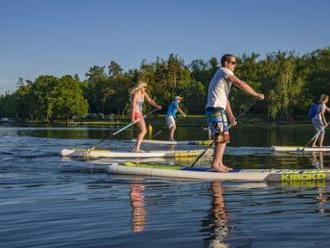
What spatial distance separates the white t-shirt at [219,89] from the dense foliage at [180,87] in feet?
241

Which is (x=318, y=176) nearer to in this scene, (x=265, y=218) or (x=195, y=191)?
(x=195, y=191)

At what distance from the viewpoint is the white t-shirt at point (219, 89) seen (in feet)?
38.5

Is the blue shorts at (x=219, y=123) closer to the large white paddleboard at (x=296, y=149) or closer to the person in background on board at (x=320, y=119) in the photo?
the large white paddleboard at (x=296, y=149)

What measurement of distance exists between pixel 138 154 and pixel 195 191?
8523 mm

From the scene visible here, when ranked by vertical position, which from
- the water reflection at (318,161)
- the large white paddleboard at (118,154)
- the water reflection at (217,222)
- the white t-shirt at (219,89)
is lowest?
the water reflection at (217,222)

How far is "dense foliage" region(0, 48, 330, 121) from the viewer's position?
90500mm

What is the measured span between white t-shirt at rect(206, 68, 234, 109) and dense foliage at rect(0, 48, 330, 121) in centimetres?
7342

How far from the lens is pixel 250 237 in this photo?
6.19m

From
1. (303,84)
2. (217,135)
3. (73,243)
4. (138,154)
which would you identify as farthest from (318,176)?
(303,84)

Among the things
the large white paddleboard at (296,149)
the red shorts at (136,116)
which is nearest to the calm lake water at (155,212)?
the red shorts at (136,116)

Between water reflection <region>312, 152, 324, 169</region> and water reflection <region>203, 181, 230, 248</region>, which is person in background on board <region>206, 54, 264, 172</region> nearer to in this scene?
water reflection <region>203, 181, 230, 248</region>

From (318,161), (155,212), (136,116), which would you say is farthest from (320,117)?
(155,212)

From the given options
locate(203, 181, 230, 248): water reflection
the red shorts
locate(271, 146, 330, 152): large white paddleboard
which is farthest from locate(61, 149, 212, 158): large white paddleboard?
locate(203, 181, 230, 248): water reflection

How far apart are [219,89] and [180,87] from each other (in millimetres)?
112092
